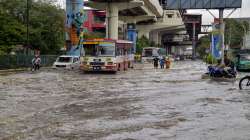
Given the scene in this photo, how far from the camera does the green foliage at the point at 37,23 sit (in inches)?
2207

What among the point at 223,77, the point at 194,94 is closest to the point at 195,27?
the point at 223,77

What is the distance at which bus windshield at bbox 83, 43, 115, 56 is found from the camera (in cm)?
3769

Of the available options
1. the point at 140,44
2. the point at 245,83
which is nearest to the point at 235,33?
the point at 140,44

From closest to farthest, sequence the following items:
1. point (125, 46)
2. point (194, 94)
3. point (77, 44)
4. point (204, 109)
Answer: point (204, 109) < point (194, 94) < point (125, 46) < point (77, 44)

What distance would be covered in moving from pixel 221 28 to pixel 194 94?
85.7 feet

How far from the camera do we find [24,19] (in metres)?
61.2

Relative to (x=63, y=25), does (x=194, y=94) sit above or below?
below

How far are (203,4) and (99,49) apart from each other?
29008mm

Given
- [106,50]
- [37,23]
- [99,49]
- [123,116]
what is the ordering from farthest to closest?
[37,23]
[106,50]
[99,49]
[123,116]

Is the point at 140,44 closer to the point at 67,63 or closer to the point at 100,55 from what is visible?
the point at 67,63

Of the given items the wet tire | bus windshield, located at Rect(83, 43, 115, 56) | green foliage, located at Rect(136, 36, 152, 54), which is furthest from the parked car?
green foliage, located at Rect(136, 36, 152, 54)

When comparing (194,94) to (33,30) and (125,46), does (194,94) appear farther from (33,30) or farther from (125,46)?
(33,30)

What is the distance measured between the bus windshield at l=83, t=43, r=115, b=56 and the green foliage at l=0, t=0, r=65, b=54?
19.3m

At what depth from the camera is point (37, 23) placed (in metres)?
61.2
